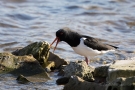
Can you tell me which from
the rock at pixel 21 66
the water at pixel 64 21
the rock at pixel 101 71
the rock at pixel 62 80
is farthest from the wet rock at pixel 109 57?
Result: the rock at pixel 62 80

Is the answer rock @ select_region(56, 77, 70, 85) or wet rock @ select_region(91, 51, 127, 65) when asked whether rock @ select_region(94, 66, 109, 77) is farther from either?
wet rock @ select_region(91, 51, 127, 65)

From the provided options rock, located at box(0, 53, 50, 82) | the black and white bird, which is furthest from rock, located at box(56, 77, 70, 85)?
the black and white bird

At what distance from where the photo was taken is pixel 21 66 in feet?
22.4

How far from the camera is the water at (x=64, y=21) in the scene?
9641 millimetres

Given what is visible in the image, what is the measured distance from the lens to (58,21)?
11438 mm

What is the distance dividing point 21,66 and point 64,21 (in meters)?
4.86

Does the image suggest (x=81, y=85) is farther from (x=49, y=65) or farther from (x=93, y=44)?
(x=93, y=44)

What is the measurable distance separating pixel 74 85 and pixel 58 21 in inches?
234

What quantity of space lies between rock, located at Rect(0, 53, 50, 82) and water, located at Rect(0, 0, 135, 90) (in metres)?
1.74

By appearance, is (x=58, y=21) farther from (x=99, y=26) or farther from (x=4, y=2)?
(x=4, y=2)

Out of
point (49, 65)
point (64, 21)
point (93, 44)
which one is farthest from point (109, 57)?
point (64, 21)

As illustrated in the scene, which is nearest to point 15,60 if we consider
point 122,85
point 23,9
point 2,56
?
point 2,56

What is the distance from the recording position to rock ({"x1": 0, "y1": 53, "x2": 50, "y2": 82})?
671cm

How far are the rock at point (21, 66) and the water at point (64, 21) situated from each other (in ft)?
5.71
